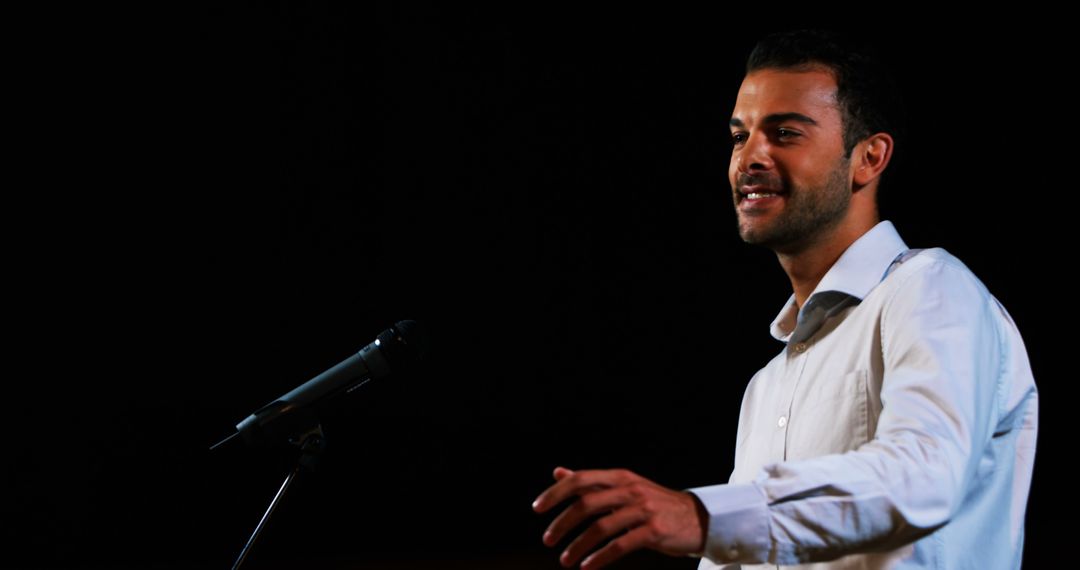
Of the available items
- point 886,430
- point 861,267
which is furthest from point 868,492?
point 861,267

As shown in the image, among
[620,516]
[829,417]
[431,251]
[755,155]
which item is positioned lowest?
[829,417]

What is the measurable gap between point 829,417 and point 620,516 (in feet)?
1.69

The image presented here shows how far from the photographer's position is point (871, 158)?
1489 mm

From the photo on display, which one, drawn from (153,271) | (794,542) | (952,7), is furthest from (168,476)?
(952,7)

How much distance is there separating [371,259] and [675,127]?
1.05m

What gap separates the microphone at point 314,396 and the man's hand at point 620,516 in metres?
0.68

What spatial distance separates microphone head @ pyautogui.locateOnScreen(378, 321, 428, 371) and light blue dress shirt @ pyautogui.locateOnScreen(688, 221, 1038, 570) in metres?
0.53

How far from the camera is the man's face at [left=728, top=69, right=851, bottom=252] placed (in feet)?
4.65

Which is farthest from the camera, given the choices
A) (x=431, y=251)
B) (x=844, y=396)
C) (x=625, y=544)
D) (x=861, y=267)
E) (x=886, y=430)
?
(x=431, y=251)

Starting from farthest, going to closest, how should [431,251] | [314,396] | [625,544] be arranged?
[431,251]
[314,396]
[625,544]

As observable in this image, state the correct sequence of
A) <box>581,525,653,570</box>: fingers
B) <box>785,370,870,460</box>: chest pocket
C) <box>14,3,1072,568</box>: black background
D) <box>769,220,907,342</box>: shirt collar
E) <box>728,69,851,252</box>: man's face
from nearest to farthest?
<box>581,525,653,570</box>: fingers
<box>785,370,870,460</box>: chest pocket
<box>769,220,907,342</box>: shirt collar
<box>728,69,851,252</box>: man's face
<box>14,3,1072,568</box>: black background

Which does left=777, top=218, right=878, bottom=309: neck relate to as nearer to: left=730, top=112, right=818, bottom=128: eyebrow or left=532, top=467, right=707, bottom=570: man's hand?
left=730, top=112, right=818, bottom=128: eyebrow

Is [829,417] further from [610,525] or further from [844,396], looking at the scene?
[610,525]

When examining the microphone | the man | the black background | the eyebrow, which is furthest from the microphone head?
the black background
